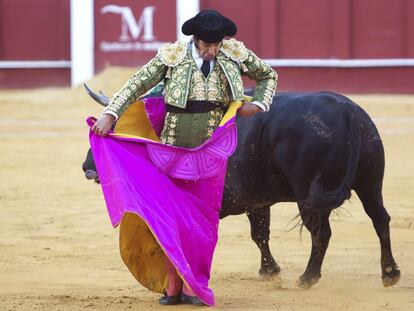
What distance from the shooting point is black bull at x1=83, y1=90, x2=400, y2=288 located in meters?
4.39

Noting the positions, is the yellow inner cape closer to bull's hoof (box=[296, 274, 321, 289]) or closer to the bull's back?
the bull's back

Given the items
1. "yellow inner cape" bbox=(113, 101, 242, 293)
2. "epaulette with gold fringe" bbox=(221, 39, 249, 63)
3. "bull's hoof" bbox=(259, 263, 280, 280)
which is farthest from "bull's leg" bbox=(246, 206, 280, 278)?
"epaulette with gold fringe" bbox=(221, 39, 249, 63)

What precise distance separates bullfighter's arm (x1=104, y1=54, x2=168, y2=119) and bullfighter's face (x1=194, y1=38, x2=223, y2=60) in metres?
0.15

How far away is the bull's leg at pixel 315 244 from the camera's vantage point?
4547 mm

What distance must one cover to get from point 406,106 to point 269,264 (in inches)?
291

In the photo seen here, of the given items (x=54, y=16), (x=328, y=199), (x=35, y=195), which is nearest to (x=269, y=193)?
(x=328, y=199)

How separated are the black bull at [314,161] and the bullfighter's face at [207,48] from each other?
59cm

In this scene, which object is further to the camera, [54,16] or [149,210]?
[54,16]

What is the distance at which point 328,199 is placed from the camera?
4.40 metres

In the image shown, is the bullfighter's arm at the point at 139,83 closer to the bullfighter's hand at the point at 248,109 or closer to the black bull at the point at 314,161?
the bullfighter's hand at the point at 248,109

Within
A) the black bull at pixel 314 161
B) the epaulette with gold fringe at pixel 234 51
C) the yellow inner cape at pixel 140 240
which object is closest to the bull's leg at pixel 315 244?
the black bull at pixel 314 161

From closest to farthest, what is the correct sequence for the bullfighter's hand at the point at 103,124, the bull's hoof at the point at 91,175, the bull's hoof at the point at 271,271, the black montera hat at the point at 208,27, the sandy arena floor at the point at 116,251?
the black montera hat at the point at 208,27 < the bullfighter's hand at the point at 103,124 < the sandy arena floor at the point at 116,251 < the bull's hoof at the point at 91,175 < the bull's hoof at the point at 271,271

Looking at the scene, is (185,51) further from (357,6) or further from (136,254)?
(357,6)

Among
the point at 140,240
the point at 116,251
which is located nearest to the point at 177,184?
the point at 140,240
